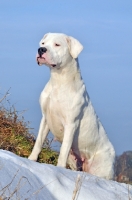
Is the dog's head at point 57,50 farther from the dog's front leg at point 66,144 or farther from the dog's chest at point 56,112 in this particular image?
the dog's front leg at point 66,144

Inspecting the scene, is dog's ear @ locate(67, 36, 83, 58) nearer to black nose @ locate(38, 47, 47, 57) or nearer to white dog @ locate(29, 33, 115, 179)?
white dog @ locate(29, 33, 115, 179)

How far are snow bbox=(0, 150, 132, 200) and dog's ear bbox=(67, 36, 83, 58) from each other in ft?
6.65

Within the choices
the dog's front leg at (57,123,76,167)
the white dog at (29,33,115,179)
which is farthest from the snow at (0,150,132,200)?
the white dog at (29,33,115,179)

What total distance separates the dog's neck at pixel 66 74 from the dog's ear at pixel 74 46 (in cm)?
11

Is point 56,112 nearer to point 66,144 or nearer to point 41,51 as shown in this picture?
point 66,144

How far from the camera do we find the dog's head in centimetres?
746

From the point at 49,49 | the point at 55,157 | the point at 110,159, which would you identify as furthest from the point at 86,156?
the point at 49,49

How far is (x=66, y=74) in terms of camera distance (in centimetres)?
772

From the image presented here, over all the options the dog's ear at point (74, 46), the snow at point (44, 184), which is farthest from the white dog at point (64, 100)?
the snow at point (44, 184)

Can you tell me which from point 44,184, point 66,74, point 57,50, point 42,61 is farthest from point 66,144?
point 44,184

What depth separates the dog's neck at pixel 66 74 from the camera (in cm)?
771

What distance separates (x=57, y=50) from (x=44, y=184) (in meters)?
2.71

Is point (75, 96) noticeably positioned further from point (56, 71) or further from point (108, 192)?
point (108, 192)

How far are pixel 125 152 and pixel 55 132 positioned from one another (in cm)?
133
